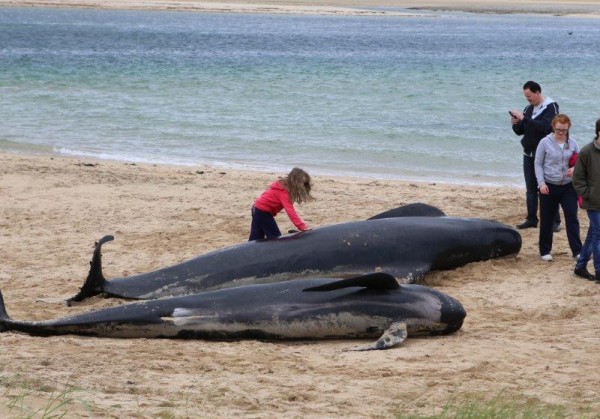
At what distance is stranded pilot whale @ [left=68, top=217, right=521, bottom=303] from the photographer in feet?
35.0

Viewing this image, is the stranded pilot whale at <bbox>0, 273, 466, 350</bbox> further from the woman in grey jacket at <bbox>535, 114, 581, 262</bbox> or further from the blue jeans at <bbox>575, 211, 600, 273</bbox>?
the woman in grey jacket at <bbox>535, 114, 581, 262</bbox>

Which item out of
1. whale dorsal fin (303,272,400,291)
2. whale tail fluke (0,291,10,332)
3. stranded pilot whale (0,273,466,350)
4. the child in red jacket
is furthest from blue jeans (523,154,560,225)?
whale tail fluke (0,291,10,332)

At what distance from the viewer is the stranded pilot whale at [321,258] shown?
35.0 ft

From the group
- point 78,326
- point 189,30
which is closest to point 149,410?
point 78,326

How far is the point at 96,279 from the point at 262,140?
15.2 m

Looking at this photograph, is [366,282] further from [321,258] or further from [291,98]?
[291,98]

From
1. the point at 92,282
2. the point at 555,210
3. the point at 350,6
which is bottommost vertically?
the point at 92,282

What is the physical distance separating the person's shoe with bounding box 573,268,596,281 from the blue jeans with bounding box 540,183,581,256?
0.73m

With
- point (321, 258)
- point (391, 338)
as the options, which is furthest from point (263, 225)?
point (391, 338)

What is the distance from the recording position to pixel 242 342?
902 centimetres

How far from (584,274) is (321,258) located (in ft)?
9.83

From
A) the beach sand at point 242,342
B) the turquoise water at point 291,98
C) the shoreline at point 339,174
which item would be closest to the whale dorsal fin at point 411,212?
the beach sand at point 242,342

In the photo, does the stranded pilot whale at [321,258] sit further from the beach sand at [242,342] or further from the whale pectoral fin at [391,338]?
the whale pectoral fin at [391,338]

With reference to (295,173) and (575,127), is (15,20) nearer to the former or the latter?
(575,127)
